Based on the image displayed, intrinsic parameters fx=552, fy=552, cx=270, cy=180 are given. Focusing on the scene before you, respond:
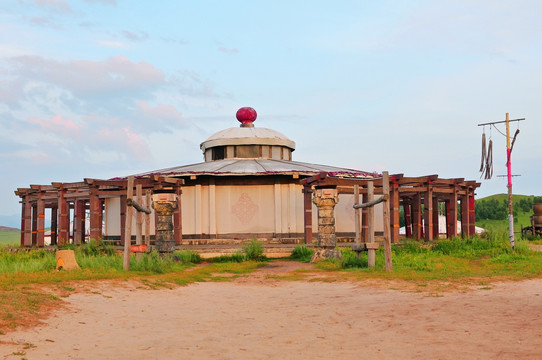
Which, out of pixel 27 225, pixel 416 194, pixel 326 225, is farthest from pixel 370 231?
pixel 27 225

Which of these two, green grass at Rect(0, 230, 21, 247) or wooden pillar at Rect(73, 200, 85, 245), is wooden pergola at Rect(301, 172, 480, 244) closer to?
wooden pillar at Rect(73, 200, 85, 245)

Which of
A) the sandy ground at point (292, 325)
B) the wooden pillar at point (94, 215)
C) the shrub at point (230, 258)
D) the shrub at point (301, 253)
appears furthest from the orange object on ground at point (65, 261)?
the shrub at point (301, 253)

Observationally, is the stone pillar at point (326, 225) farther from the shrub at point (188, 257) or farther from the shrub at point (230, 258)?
the shrub at point (188, 257)

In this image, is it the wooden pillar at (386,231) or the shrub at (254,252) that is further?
the shrub at (254,252)

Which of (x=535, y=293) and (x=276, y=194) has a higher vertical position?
(x=276, y=194)

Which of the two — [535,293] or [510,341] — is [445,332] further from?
[535,293]

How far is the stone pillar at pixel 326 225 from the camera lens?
1728cm

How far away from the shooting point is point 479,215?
197 ft

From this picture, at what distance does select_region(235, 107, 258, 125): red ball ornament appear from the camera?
29750 mm

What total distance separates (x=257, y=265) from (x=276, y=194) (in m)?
6.64

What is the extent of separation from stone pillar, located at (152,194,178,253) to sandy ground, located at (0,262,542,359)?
239 inches

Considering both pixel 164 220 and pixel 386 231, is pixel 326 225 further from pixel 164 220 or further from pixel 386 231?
pixel 164 220

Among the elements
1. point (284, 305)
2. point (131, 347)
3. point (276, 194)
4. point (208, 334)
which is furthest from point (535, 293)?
point (276, 194)

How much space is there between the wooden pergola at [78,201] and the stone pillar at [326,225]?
4874 mm
